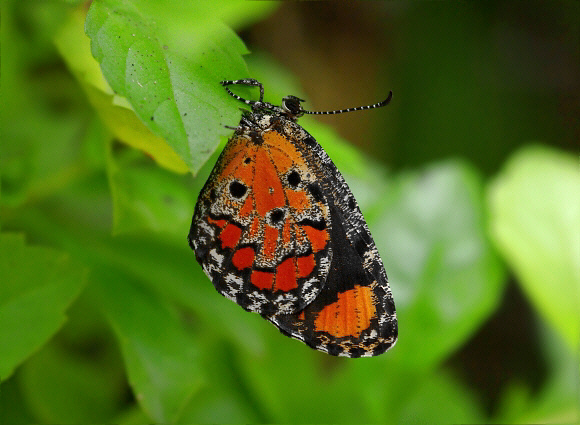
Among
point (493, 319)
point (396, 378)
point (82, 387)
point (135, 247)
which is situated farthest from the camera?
point (493, 319)

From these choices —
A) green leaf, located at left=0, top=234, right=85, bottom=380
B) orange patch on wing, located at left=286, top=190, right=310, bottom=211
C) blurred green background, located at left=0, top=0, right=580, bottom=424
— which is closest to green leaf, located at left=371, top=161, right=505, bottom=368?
blurred green background, located at left=0, top=0, right=580, bottom=424

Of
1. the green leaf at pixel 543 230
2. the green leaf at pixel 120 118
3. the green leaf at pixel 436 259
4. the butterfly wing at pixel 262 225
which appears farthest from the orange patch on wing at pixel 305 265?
the green leaf at pixel 543 230

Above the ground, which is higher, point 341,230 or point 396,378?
point 341,230

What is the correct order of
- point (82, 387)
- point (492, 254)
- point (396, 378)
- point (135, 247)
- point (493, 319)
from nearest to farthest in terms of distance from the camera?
point (135, 247) < point (82, 387) < point (396, 378) < point (492, 254) < point (493, 319)

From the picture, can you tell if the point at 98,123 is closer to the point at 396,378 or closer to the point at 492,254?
the point at 396,378

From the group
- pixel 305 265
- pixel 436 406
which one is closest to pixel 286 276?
pixel 305 265

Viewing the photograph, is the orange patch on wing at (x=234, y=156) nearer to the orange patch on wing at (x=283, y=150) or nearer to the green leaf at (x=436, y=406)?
the orange patch on wing at (x=283, y=150)

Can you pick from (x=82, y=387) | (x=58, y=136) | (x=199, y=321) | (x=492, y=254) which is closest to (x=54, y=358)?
(x=82, y=387)
